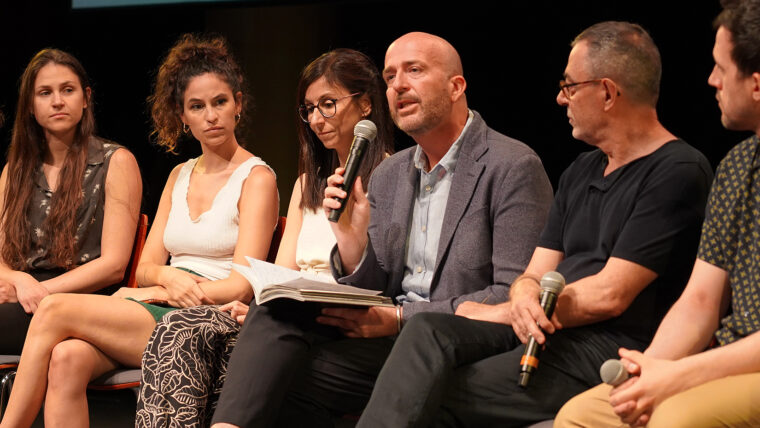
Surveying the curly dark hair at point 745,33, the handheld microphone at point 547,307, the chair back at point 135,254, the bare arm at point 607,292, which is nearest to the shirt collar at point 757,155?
the curly dark hair at point 745,33

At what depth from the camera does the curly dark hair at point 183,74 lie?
3.22 metres

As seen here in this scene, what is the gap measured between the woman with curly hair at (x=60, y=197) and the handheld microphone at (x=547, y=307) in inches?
73.1

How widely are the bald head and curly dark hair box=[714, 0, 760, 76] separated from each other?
1034mm

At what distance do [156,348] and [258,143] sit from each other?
2.22m

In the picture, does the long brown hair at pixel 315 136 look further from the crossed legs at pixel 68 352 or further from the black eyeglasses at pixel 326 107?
the crossed legs at pixel 68 352

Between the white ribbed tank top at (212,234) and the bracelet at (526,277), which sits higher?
the bracelet at (526,277)

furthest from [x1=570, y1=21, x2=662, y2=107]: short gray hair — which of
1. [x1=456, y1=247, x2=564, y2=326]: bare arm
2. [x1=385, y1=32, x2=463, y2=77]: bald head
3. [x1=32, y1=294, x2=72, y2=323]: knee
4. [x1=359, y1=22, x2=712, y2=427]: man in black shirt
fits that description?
[x1=32, y1=294, x2=72, y2=323]: knee

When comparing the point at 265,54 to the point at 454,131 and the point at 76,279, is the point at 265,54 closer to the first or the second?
the point at 76,279

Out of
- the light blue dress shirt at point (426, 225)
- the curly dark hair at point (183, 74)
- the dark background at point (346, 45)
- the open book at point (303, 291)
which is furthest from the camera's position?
the curly dark hair at point (183, 74)

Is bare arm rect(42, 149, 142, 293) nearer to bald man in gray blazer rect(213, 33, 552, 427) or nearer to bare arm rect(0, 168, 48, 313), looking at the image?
bare arm rect(0, 168, 48, 313)

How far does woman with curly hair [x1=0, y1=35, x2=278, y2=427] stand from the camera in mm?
2684

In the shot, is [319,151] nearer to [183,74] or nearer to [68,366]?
[183,74]

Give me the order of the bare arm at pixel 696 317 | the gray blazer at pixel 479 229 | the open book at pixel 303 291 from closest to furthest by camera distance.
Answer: the bare arm at pixel 696 317
the open book at pixel 303 291
the gray blazer at pixel 479 229

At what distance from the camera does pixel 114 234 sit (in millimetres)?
3207
